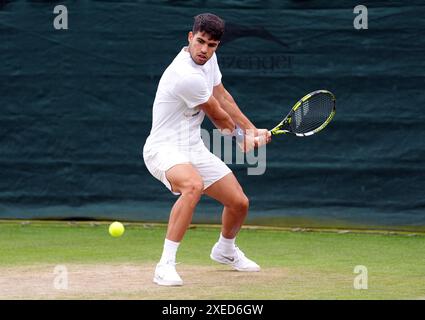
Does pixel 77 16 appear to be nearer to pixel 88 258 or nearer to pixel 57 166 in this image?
pixel 57 166

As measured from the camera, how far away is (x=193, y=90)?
636 cm

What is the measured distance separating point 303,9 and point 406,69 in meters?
1.04

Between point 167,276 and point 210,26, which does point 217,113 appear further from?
point 167,276

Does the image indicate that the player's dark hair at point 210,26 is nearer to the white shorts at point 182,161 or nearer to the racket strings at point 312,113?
the white shorts at point 182,161

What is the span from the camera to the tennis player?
635 centimetres

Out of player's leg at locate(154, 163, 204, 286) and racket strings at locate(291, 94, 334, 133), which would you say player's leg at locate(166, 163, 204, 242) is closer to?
player's leg at locate(154, 163, 204, 286)

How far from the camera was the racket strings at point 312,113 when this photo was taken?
6.97 m

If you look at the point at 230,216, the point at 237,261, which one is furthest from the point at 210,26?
the point at 237,261

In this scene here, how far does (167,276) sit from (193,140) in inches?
37.0

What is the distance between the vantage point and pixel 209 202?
9.29m

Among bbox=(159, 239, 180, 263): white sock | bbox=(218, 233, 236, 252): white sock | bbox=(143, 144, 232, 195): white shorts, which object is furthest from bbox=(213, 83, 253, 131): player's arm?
bbox=(159, 239, 180, 263): white sock

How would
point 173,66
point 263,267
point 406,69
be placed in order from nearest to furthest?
point 173,66 < point 263,267 < point 406,69

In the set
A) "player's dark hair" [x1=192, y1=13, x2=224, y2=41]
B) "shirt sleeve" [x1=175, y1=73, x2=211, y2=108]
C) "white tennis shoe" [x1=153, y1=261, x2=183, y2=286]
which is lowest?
"white tennis shoe" [x1=153, y1=261, x2=183, y2=286]

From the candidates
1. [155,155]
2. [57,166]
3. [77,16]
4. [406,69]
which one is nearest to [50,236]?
[57,166]
